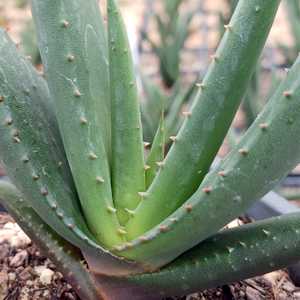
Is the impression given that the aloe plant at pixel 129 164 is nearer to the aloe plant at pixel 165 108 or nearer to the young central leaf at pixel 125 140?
the young central leaf at pixel 125 140

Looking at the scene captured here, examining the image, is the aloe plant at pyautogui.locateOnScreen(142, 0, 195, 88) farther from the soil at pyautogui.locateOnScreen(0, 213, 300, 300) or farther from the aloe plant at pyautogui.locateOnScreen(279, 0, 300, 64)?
the soil at pyautogui.locateOnScreen(0, 213, 300, 300)

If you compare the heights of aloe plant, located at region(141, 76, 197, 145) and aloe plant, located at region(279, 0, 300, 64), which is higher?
aloe plant, located at region(279, 0, 300, 64)

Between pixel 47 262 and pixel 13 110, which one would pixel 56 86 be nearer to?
pixel 13 110

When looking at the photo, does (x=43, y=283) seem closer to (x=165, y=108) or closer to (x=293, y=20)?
(x=165, y=108)

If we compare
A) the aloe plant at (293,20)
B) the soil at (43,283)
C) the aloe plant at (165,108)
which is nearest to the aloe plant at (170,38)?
the aloe plant at (165,108)

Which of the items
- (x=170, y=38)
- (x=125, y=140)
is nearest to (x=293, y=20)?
(x=170, y=38)

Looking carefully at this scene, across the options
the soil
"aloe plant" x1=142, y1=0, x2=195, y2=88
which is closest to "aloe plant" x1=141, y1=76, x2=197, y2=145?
"aloe plant" x1=142, y1=0, x2=195, y2=88

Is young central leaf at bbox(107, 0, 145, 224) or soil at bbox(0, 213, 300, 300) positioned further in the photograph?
soil at bbox(0, 213, 300, 300)
